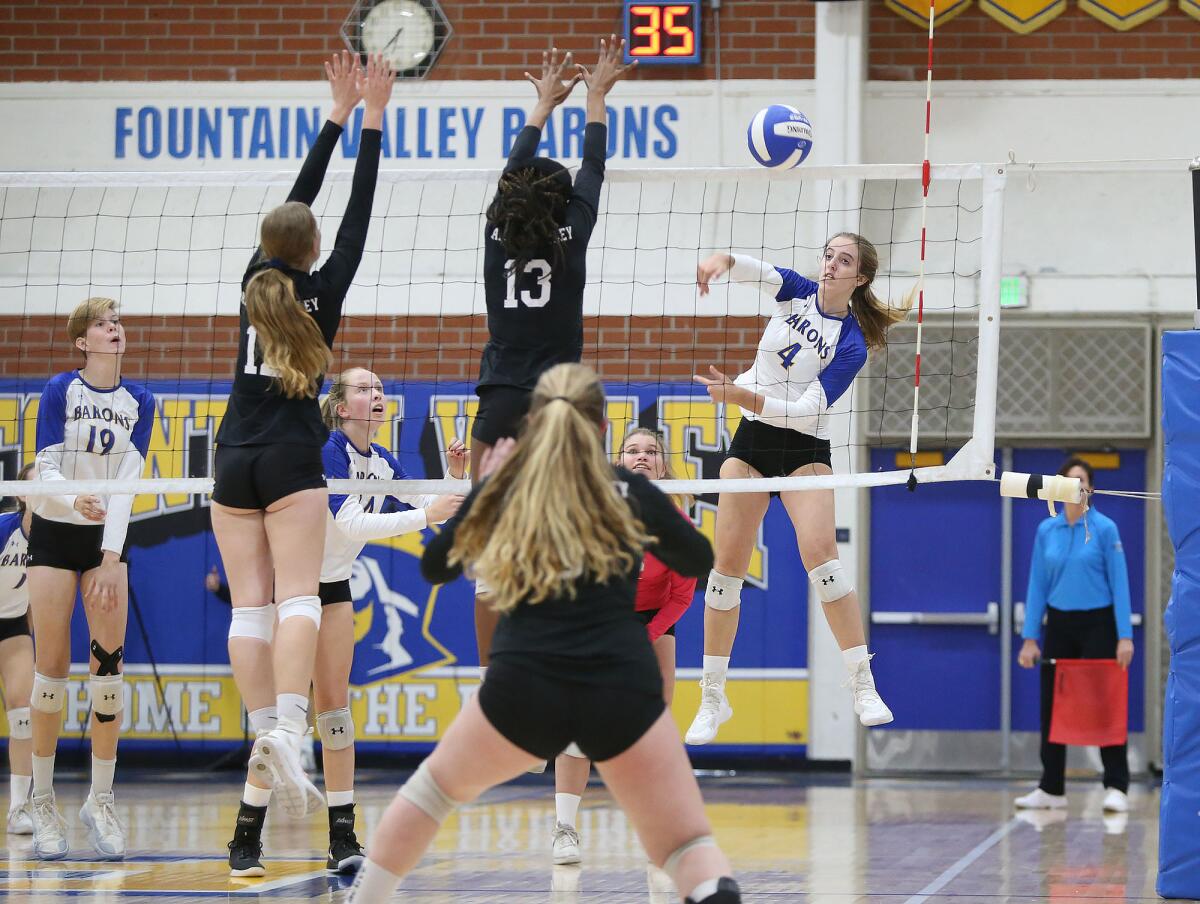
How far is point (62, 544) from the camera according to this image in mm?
7438

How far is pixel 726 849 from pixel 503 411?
3.45 m

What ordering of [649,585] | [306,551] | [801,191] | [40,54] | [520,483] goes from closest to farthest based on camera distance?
1. [520,483]
2. [306,551]
3. [649,585]
4. [801,191]
5. [40,54]

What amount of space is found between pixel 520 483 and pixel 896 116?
844 centimetres

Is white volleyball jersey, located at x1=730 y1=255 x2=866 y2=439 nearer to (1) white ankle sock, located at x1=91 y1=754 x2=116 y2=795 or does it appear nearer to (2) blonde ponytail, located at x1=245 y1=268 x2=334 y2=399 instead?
(2) blonde ponytail, located at x1=245 y1=268 x2=334 y2=399

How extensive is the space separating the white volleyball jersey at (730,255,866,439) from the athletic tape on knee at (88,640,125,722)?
327 cm

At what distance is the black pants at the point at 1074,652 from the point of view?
9.91 m

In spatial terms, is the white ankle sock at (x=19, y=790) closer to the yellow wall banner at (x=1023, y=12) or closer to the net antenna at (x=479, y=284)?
the net antenna at (x=479, y=284)

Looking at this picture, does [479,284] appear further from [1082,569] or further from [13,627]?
[1082,569]

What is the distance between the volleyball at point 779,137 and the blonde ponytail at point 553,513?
2.49 meters

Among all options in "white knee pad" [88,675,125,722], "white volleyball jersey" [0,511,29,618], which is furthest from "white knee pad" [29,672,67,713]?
"white volleyball jersey" [0,511,29,618]

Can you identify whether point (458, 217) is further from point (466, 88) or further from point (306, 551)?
point (306, 551)

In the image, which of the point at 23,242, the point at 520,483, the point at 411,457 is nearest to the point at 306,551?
the point at 520,483

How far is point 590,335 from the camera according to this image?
11680 mm

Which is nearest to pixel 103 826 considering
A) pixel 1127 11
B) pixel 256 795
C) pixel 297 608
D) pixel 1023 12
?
pixel 256 795
